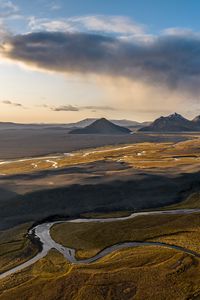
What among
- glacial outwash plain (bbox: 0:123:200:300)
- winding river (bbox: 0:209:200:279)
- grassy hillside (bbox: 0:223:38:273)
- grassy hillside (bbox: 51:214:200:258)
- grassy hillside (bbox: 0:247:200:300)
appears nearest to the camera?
grassy hillside (bbox: 0:247:200:300)

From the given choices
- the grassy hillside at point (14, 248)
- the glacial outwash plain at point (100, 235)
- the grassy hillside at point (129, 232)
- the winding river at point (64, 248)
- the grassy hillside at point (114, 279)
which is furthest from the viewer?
the grassy hillside at point (129, 232)

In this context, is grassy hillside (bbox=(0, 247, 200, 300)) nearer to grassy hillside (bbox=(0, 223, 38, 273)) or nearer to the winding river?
the winding river

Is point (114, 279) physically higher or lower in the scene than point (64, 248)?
higher

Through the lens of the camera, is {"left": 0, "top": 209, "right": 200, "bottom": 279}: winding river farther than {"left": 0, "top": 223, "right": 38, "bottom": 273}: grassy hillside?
No

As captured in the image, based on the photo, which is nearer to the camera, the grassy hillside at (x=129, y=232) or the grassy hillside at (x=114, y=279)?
the grassy hillside at (x=114, y=279)

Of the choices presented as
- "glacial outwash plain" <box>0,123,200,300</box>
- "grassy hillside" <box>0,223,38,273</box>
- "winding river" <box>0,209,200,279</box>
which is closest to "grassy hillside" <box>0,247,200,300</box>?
"glacial outwash plain" <box>0,123,200,300</box>

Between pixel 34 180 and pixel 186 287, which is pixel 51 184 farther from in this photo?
pixel 186 287

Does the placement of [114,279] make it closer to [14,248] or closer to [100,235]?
[100,235]

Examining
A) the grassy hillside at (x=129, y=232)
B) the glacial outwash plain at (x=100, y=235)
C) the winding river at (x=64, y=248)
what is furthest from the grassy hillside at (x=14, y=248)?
the grassy hillside at (x=129, y=232)

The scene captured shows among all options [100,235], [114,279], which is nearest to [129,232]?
[100,235]

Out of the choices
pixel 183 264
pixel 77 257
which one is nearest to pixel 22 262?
pixel 77 257

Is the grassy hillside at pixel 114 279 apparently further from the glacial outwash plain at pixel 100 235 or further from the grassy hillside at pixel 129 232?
the grassy hillside at pixel 129 232
